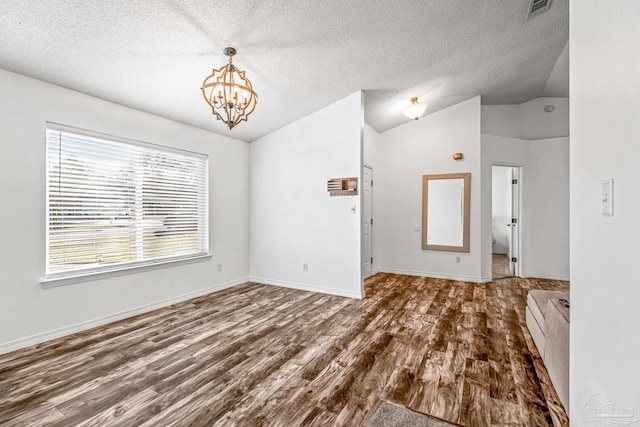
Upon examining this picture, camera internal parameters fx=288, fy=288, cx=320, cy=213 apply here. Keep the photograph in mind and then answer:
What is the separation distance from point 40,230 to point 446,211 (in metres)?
5.83

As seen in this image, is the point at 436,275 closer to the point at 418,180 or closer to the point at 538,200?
the point at 418,180

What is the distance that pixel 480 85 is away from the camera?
15.3 ft

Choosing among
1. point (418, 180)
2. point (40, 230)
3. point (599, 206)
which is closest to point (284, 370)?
point (599, 206)

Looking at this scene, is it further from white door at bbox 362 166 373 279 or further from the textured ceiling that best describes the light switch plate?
white door at bbox 362 166 373 279

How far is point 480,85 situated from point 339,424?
509cm

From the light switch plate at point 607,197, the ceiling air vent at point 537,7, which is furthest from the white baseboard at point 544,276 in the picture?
the light switch plate at point 607,197

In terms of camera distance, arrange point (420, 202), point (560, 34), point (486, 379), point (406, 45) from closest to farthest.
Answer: point (486, 379) → point (406, 45) → point (560, 34) → point (420, 202)

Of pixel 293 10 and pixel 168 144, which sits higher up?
pixel 293 10

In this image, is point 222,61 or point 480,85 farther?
point 480,85

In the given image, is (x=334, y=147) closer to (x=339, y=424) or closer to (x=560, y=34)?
(x=560, y=34)

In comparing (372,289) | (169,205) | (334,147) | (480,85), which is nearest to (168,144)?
(169,205)

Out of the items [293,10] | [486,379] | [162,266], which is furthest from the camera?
[162,266]

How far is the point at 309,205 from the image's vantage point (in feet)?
15.6

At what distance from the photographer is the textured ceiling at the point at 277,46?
2.29 metres
